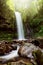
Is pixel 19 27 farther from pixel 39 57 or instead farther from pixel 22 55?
pixel 39 57

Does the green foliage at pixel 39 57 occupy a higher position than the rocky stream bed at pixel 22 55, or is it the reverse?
the green foliage at pixel 39 57

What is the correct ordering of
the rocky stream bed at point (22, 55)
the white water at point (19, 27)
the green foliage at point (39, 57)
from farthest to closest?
the white water at point (19, 27) < the rocky stream bed at point (22, 55) < the green foliage at point (39, 57)

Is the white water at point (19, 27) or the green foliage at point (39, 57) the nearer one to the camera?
the green foliage at point (39, 57)

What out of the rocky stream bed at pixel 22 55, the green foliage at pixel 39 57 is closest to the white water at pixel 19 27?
the rocky stream bed at pixel 22 55

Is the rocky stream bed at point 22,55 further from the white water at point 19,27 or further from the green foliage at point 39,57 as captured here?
the white water at point 19,27

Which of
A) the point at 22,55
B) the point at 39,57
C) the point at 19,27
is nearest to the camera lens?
the point at 39,57

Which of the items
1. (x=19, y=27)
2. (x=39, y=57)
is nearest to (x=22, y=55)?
(x=39, y=57)

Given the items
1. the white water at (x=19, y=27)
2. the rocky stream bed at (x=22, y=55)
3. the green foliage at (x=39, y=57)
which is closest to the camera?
the green foliage at (x=39, y=57)

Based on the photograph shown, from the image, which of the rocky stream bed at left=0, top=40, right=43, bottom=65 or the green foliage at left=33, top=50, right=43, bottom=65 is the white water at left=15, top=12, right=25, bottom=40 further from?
the green foliage at left=33, top=50, right=43, bottom=65

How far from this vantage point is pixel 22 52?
276 inches

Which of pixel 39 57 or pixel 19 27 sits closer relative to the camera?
pixel 39 57

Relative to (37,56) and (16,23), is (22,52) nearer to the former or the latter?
(37,56)

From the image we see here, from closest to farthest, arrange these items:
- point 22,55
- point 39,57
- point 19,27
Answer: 1. point 39,57
2. point 22,55
3. point 19,27

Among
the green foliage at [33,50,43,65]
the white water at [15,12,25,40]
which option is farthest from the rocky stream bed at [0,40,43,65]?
the white water at [15,12,25,40]
